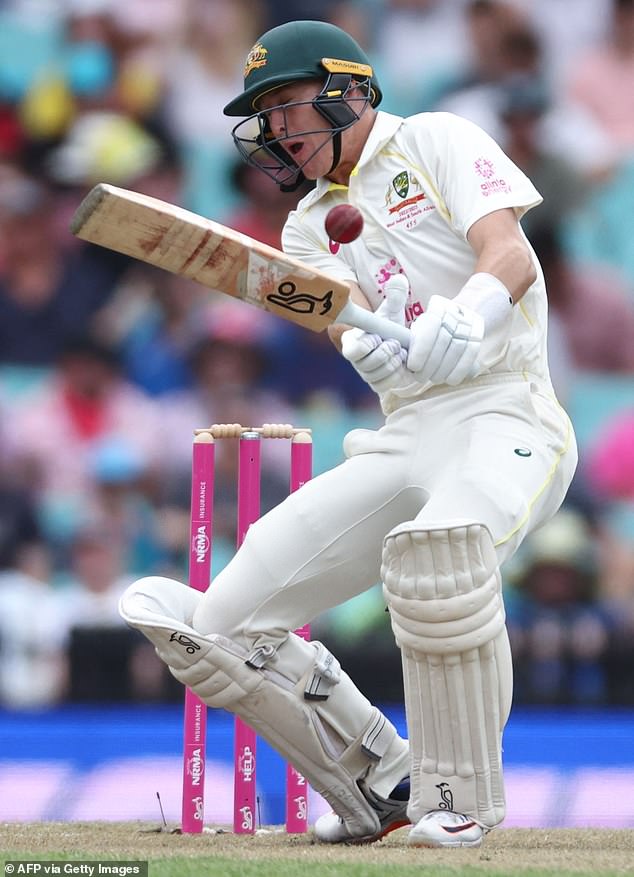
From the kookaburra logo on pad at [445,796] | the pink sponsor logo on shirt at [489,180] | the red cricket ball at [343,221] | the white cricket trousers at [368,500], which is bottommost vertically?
the kookaburra logo on pad at [445,796]

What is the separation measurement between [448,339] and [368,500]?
0.51 metres

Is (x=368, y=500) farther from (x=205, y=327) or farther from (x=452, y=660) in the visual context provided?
(x=205, y=327)

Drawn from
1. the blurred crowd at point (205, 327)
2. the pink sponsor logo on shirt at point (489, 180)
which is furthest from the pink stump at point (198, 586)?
the blurred crowd at point (205, 327)

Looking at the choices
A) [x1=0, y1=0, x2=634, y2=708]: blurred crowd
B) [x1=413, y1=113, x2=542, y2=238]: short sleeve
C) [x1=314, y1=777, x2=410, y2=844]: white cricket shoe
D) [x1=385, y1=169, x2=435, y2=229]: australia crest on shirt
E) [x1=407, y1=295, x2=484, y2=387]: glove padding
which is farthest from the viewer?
[x1=0, y1=0, x2=634, y2=708]: blurred crowd

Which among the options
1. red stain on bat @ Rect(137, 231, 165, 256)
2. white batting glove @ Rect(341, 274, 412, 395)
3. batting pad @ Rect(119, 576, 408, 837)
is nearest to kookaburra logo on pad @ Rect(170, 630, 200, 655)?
batting pad @ Rect(119, 576, 408, 837)

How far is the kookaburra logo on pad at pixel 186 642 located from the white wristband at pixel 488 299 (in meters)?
0.80

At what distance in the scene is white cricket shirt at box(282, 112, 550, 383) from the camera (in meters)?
2.82

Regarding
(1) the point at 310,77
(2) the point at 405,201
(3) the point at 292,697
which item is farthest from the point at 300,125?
(3) the point at 292,697

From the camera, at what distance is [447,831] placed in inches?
102

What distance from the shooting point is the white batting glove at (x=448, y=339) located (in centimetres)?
252

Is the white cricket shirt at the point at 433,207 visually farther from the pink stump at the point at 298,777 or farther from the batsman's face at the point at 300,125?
the pink stump at the point at 298,777

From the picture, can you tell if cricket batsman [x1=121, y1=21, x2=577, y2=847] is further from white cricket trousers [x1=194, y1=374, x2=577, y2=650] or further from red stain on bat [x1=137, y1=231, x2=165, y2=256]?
red stain on bat [x1=137, y1=231, x2=165, y2=256]

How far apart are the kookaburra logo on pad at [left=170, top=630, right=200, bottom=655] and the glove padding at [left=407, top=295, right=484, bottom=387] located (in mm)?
685

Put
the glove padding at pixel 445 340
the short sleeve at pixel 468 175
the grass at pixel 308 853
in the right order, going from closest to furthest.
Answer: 1. the grass at pixel 308 853
2. the glove padding at pixel 445 340
3. the short sleeve at pixel 468 175
